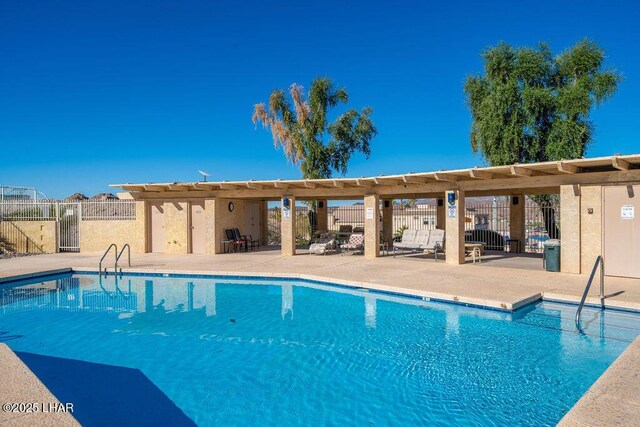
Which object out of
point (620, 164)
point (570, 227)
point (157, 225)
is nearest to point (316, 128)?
point (157, 225)

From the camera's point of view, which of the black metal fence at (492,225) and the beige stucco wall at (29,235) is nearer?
the black metal fence at (492,225)

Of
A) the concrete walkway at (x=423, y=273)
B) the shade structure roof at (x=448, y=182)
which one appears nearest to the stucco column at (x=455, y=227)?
the shade structure roof at (x=448, y=182)

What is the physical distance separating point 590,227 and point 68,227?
65.8 ft

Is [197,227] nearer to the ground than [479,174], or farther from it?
nearer to the ground

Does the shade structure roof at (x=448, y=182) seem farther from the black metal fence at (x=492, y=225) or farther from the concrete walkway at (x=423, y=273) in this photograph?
the black metal fence at (x=492, y=225)

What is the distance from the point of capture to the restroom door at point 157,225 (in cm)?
1742

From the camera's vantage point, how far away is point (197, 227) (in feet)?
55.9

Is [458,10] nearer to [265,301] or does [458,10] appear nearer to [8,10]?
[265,301]

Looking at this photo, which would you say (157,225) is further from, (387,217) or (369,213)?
(387,217)

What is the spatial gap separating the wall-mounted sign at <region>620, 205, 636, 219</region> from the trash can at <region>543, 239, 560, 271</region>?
1651mm

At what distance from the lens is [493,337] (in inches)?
249

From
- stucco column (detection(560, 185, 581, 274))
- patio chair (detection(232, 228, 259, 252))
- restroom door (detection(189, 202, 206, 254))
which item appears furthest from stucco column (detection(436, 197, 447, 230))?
restroom door (detection(189, 202, 206, 254))

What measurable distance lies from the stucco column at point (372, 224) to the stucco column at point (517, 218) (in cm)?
614

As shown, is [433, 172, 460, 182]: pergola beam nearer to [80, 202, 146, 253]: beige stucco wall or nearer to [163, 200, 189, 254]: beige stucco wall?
[163, 200, 189, 254]: beige stucco wall
